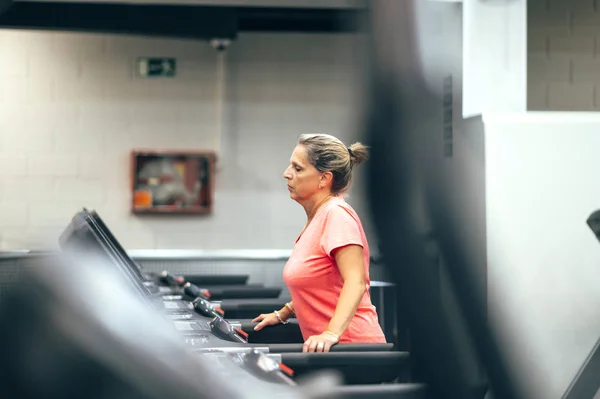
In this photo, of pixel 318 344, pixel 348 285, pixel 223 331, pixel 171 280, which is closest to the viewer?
pixel 318 344

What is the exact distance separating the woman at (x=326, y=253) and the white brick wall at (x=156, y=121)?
143 inches

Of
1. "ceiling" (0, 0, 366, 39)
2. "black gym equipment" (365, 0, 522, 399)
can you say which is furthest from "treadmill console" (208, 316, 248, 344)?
"ceiling" (0, 0, 366, 39)

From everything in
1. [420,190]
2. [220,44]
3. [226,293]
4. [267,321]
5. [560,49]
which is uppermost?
[220,44]

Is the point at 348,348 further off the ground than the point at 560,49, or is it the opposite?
the point at 560,49

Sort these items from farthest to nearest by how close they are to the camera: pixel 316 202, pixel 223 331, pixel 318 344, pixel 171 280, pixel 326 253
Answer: pixel 171 280
pixel 316 202
pixel 326 253
pixel 223 331
pixel 318 344

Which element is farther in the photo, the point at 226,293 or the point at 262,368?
the point at 226,293

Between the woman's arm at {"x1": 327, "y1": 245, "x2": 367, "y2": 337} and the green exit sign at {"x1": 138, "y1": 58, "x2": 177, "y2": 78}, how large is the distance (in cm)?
425

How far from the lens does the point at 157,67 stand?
5.72 m

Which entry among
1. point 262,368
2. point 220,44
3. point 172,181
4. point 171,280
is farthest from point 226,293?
point 262,368

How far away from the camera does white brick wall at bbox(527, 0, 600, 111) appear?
4.97m

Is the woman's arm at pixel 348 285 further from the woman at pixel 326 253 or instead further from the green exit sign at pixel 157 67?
the green exit sign at pixel 157 67

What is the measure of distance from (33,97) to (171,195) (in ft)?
4.16

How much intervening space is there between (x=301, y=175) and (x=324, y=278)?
267 millimetres

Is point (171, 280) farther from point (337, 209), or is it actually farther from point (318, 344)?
point (318, 344)
